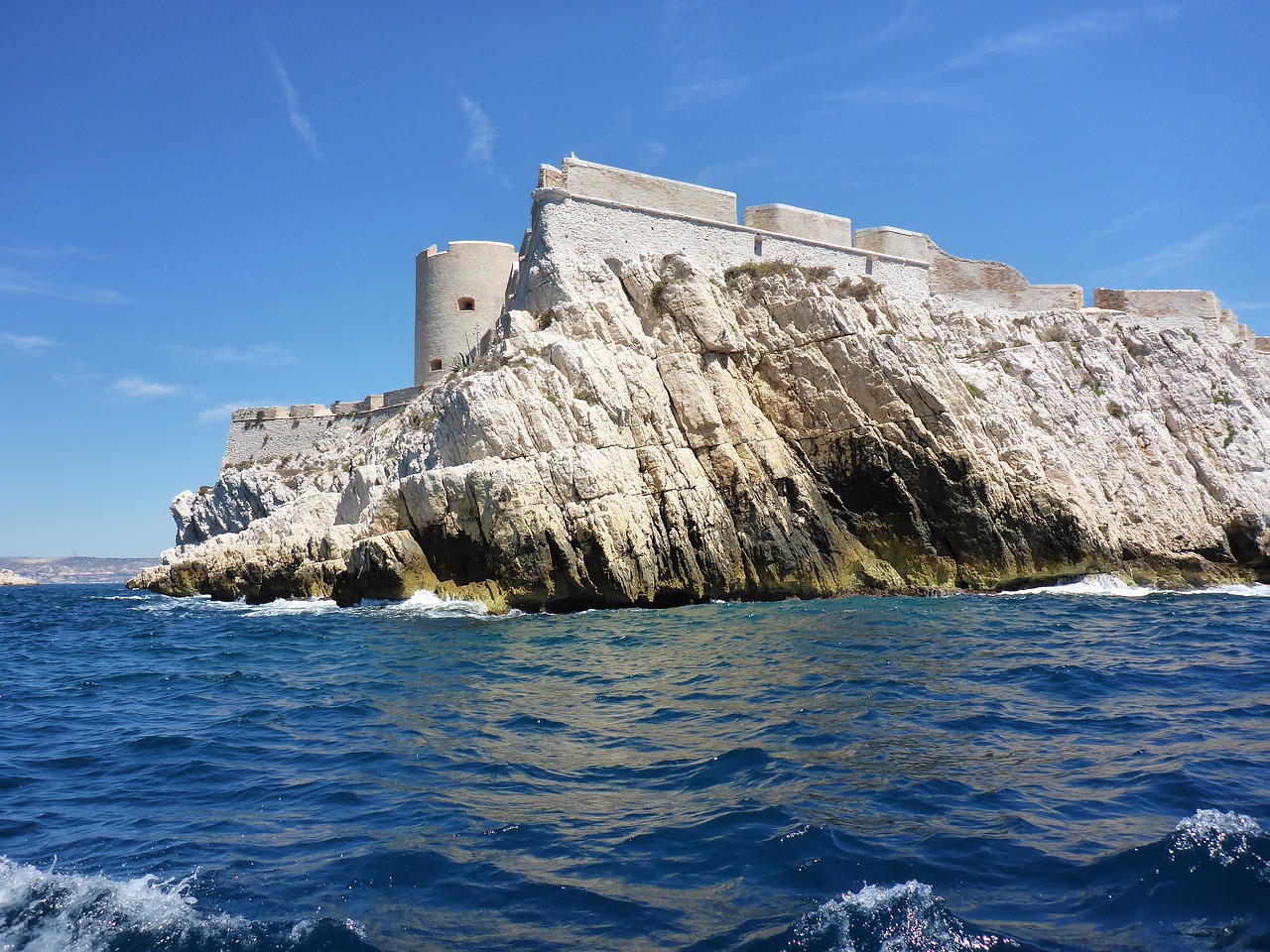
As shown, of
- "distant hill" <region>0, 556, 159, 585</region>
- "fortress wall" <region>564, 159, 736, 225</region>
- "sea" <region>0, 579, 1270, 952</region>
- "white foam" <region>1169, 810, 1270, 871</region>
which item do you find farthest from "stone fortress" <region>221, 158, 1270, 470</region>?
"distant hill" <region>0, 556, 159, 585</region>

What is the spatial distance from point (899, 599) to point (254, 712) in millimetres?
13850

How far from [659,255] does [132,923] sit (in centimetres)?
2234

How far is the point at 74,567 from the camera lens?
516 ft

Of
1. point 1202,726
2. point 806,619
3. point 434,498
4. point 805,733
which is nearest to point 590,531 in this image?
point 434,498

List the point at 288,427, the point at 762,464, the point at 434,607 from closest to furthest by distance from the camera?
the point at 434,607, the point at 762,464, the point at 288,427

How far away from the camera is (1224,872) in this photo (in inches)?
168

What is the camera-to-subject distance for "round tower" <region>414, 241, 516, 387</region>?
3256cm

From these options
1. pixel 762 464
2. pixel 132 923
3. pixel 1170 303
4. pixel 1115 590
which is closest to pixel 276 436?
pixel 762 464

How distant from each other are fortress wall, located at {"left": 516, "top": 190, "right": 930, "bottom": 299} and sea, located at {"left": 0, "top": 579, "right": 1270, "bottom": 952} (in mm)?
15348

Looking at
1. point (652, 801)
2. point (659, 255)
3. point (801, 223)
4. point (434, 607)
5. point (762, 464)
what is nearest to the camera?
point (652, 801)

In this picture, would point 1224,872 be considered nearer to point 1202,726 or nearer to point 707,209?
point 1202,726

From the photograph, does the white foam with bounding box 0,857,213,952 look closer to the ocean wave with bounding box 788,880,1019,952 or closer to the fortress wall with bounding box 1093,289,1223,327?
the ocean wave with bounding box 788,880,1019,952

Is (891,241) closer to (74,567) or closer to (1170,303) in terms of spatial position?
(1170,303)

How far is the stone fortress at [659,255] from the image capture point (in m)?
24.3
